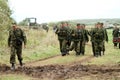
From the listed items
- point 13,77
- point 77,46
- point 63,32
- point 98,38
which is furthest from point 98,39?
point 13,77

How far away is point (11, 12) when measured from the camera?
27984 millimetres

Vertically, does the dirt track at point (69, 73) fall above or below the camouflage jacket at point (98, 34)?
below

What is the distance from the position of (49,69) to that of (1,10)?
6772mm

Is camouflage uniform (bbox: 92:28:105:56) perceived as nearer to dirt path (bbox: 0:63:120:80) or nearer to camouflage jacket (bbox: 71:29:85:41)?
camouflage jacket (bbox: 71:29:85:41)

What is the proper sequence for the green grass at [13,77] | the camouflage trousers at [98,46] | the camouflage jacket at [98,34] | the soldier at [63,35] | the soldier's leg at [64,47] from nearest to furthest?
the green grass at [13,77], the camouflage jacket at [98,34], the camouflage trousers at [98,46], the soldier at [63,35], the soldier's leg at [64,47]

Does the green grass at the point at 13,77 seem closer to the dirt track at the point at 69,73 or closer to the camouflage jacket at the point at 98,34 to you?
the dirt track at the point at 69,73

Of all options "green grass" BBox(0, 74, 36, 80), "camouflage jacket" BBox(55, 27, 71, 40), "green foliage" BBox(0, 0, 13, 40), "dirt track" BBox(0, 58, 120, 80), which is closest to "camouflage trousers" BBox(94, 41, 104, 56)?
"camouflage jacket" BBox(55, 27, 71, 40)

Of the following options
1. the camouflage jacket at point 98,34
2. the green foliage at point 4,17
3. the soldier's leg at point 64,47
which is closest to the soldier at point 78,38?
the soldier's leg at point 64,47

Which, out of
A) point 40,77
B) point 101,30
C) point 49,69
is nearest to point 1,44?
point 101,30

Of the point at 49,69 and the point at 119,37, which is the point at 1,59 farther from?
the point at 119,37

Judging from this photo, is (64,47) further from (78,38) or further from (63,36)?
(78,38)

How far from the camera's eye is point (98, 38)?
92.9 ft

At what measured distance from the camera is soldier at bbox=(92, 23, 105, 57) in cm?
2813

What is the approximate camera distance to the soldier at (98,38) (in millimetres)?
28134
